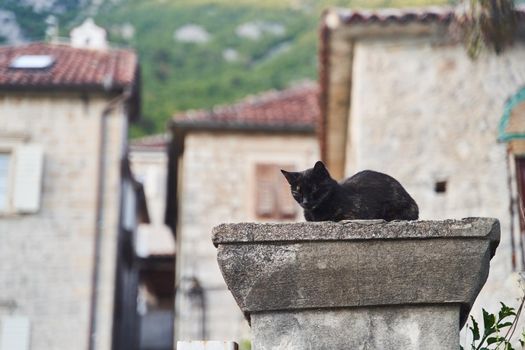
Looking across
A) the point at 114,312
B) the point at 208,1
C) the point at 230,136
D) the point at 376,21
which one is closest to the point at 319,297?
the point at 376,21

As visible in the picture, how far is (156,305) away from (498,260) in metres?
19.1

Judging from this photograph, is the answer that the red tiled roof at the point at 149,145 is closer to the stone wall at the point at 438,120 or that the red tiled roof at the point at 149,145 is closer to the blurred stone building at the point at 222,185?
the blurred stone building at the point at 222,185

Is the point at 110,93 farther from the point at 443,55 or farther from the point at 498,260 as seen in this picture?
the point at 498,260

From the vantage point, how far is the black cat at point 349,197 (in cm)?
367

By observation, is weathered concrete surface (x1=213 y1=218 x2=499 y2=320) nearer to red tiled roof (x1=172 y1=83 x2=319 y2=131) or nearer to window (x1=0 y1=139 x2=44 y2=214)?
window (x1=0 y1=139 x2=44 y2=214)

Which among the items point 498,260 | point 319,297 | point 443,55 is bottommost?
point 319,297

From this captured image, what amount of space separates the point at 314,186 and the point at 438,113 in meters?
7.39

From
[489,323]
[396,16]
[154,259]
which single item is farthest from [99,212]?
[489,323]

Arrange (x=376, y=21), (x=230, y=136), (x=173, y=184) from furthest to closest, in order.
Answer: (x=173, y=184)
(x=230, y=136)
(x=376, y=21)

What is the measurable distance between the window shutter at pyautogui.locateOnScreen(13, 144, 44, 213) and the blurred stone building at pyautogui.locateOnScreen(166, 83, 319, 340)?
114 inches

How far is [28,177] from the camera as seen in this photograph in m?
18.0

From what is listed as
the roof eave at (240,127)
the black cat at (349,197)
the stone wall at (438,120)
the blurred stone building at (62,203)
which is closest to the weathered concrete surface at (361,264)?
the black cat at (349,197)

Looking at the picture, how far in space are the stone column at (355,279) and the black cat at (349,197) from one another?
A: 0.60m

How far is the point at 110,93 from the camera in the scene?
18.7 metres
